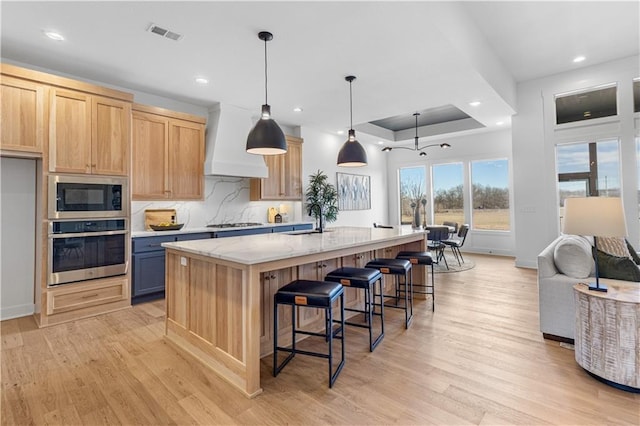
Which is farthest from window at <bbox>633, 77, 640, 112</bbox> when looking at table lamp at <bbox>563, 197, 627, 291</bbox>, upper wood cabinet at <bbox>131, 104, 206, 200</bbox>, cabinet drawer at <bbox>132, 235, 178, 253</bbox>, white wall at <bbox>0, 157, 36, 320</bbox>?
white wall at <bbox>0, 157, 36, 320</bbox>

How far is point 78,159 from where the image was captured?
3.57 meters

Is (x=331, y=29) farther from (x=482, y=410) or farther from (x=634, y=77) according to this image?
(x=634, y=77)

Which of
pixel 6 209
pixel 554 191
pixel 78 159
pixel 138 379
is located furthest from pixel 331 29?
pixel 554 191

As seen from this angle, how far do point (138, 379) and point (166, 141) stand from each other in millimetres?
3314

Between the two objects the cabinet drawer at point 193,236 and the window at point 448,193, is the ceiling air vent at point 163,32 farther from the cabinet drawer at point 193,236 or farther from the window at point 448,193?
the window at point 448,193

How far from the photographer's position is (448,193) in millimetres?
8188

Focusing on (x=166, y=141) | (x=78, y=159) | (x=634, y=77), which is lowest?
(x=78, y=159)

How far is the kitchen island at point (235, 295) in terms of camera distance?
2.07 m

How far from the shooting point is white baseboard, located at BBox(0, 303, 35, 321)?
11.6 feet

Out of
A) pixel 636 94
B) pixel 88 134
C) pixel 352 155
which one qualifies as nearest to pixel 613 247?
pixel 352 155

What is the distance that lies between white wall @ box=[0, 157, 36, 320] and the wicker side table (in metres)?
5.56

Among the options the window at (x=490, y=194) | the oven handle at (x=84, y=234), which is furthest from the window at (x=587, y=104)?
the oven handle at (x=84, y=234)

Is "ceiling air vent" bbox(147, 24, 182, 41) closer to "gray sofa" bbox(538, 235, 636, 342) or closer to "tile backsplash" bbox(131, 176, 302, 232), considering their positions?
Result: "tile backsplash" bbox(131, 176, 302, 232)

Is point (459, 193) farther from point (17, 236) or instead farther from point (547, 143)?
point (17, 236)
